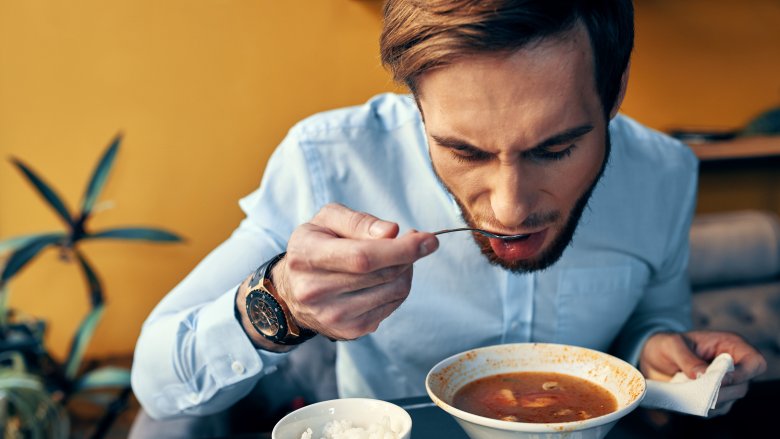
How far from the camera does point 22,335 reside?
9.16ft

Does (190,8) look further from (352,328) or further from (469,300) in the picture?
(352,328)

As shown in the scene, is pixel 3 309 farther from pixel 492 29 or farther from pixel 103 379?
pixel 492 29

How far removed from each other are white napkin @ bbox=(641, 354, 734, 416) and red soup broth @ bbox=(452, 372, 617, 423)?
0.14 meters

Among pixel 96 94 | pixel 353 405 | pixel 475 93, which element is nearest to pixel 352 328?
pixel 353 405

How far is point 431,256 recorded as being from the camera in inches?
65.7

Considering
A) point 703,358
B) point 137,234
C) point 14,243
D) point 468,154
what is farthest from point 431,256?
point 14,243

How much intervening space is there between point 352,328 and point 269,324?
0.68 feet

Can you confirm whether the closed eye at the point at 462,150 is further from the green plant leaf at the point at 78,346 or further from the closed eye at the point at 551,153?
the green plant leaf at the point at 78,346

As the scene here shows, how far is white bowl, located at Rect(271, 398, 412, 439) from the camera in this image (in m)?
1.00

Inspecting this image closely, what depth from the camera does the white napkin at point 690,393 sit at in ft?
3.91

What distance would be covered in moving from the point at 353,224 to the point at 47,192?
2318 millimetres

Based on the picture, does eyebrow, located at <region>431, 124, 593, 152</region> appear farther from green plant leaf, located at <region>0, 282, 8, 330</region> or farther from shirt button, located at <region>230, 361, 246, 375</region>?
green plant leaf, located at <region>0, 282, 8, 330</region>

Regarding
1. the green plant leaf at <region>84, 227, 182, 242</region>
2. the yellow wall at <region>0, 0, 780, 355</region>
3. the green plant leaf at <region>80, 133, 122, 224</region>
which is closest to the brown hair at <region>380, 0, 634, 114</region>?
the yellow wall at <region>0, 0, 780, 355</region>

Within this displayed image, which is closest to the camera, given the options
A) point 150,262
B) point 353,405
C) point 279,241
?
point 353,405
